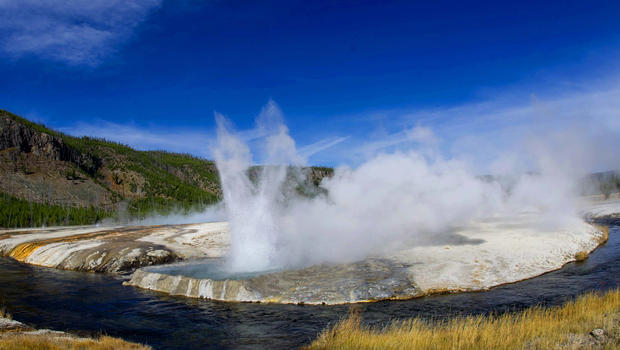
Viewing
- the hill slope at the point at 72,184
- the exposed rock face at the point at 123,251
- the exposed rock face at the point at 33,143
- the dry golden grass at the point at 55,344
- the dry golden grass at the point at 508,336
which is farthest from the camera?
the exposed rock face at the point at 33,143

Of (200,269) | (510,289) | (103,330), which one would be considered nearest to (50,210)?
(200,269)

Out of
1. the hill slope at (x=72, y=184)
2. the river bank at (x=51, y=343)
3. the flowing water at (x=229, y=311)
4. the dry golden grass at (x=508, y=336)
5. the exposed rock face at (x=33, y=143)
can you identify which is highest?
the exposed rock face at (x=33, y=143)

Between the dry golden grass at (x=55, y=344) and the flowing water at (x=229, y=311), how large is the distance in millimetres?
1909

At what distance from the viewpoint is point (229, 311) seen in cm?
1490

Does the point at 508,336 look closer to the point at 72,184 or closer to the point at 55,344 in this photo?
the point at 55,344

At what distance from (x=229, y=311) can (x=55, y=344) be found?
6666 mm

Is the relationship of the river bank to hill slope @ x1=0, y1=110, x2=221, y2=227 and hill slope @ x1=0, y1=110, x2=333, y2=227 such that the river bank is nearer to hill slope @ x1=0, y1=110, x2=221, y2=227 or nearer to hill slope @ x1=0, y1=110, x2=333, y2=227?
hill slope @ x1=0, y1=110, x2=333, y2=227

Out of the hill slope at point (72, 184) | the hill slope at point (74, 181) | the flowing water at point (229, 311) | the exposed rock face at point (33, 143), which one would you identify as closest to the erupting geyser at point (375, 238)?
the flowing water at point (229, 311)

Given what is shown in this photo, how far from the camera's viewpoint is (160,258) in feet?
92.7

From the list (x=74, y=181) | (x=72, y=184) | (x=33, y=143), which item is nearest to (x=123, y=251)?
(x=72, y=184)

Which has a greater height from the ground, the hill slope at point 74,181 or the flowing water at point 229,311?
the hill slope at point 74,181

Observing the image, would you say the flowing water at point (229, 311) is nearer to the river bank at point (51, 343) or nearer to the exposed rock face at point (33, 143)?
the river bank at point (51, 343)

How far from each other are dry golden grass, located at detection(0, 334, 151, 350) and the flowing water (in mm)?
1909

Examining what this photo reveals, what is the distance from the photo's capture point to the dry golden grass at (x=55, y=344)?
340 inches
